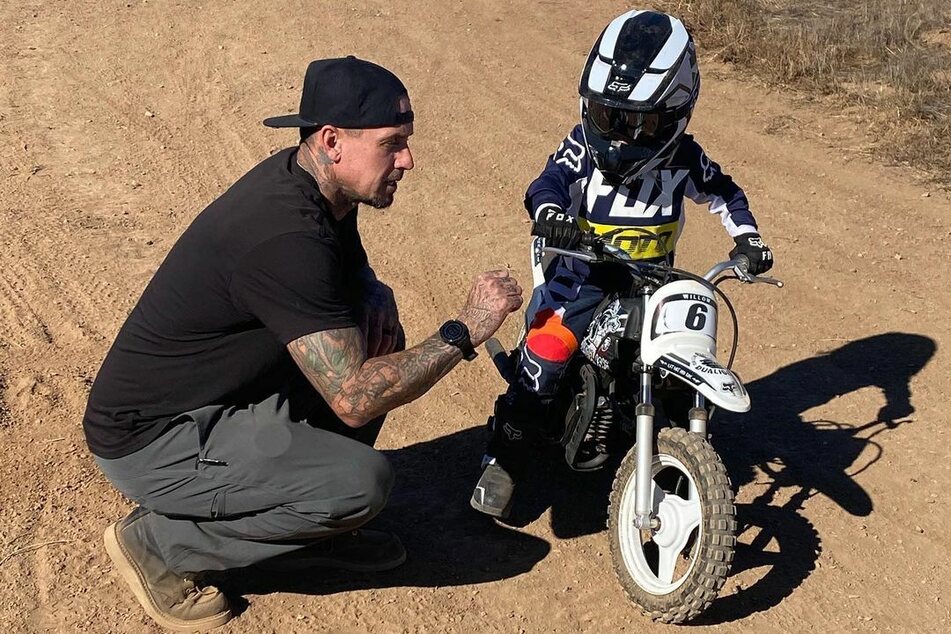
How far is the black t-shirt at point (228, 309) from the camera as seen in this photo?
3.40 metres

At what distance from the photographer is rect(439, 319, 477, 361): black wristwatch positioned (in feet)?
11.6

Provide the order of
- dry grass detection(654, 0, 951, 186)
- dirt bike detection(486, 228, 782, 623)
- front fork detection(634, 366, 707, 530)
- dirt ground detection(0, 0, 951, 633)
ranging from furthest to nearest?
dry grass detection(654, 0, 951, 186)
dirt ground detection(0, 0, 951, 633)
front fork detection(634, 366, 707, 530)
dirt bike detection(486, 228, 782, 623)

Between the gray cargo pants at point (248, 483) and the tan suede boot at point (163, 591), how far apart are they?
8 cm

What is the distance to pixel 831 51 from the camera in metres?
9.12

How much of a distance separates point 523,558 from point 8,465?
217 cm

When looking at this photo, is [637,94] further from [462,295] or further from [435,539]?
[462,295]

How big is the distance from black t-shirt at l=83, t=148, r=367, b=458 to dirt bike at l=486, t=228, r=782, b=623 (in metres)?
0.91

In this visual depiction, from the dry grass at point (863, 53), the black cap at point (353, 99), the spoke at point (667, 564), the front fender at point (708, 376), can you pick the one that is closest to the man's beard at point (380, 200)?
the black cap at point (353, 99)

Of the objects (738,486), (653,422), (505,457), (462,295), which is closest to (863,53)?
(462,295)

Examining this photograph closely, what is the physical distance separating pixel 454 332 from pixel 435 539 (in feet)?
3.94

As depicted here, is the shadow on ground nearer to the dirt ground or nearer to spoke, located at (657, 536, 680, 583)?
the dirt ground

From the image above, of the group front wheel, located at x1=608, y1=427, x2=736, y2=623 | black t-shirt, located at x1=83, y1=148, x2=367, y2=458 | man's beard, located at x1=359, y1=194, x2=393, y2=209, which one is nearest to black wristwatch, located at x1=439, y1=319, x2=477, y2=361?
black t-shirt, located at x1=83, y1=148, x2=367, y2=458

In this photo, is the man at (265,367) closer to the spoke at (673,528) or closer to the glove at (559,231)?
the glove at (559,231)

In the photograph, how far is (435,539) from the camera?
4402 millimetres
